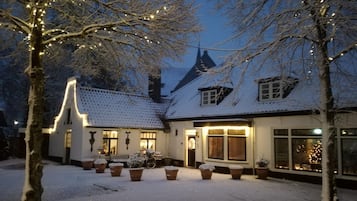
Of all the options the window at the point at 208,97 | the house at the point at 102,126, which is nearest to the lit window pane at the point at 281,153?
the window at the point at 208,97

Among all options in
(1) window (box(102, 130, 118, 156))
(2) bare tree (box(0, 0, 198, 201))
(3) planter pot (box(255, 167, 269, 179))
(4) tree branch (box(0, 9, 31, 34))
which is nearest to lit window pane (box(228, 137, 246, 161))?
(3) planter pot (box(255, 167, 269, 179))

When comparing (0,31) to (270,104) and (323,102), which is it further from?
(270,104)

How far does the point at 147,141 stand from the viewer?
20.4m

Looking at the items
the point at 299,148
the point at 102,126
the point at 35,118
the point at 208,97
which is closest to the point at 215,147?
the point at 208,97

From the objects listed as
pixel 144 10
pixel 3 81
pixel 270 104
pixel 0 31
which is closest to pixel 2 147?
pixel 3 81

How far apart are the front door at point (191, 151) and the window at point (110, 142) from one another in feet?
14.7

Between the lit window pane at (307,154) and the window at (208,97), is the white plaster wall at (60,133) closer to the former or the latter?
the window at (208,97)

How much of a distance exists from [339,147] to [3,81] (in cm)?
3120

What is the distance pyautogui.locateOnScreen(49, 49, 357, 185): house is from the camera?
12992mm

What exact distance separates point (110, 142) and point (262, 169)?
9.32 metres

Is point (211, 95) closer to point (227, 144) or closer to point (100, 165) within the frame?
point (227, 144)

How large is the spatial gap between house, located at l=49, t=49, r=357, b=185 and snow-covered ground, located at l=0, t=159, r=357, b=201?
138 centimetres

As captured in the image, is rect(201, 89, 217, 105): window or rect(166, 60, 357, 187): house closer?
rect(166, 60, 357, 187): house

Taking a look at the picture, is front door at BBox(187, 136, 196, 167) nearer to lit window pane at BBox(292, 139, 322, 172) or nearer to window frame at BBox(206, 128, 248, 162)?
window frame at BBox(206, 128, 248, 162)
